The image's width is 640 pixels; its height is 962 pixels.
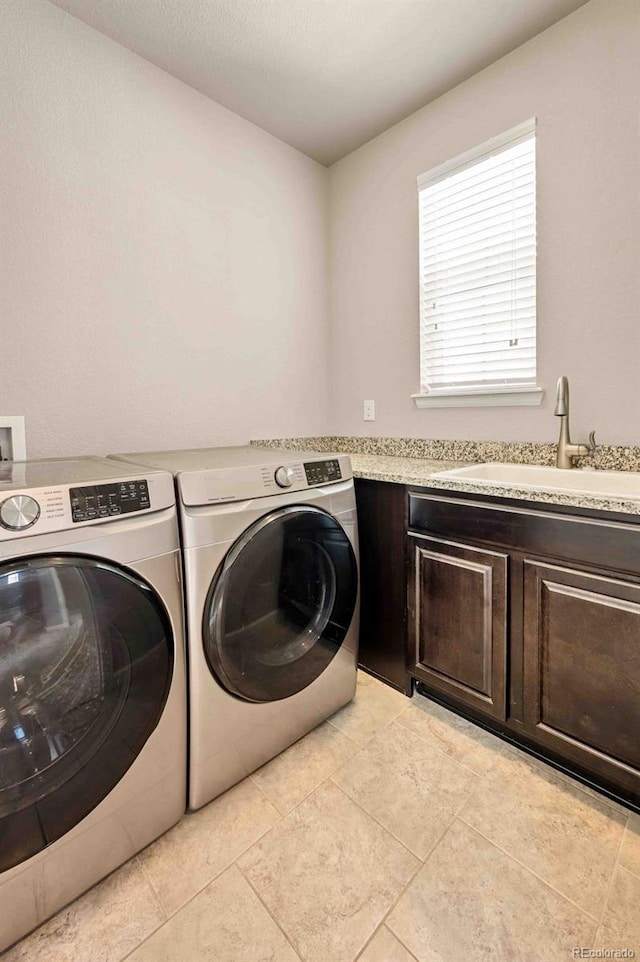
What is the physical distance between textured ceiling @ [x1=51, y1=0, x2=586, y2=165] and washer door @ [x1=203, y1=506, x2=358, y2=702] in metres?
1.81

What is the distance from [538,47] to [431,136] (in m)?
0.49

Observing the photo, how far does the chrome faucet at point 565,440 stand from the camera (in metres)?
1.61

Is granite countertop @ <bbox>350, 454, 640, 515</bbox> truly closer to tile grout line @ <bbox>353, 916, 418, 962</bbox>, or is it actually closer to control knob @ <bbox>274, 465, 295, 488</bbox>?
control knob @ <bbox>274, 465, 295, 488</bbox>

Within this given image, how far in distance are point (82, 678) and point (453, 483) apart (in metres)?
1.19

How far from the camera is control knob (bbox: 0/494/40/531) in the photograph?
0.83 m

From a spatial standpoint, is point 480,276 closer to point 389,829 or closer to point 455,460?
point 455,460

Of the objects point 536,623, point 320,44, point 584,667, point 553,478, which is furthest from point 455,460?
point 320,44

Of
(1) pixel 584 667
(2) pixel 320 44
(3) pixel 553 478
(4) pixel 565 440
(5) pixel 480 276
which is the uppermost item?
(2) pixel 320 44

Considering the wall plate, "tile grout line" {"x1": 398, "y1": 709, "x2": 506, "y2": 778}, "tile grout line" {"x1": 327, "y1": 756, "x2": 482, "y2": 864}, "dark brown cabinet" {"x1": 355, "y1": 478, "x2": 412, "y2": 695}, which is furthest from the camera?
"dark brown cabinet" {"x1": 355, "y1": 478, "x2": 412, "y2": 695}

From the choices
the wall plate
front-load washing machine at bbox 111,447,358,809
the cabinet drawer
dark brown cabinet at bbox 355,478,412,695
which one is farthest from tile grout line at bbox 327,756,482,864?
the wall plate

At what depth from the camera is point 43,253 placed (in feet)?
5.17

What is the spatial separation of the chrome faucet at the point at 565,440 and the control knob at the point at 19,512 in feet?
5.43

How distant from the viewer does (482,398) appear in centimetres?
197

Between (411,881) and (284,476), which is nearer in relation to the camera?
(411,881)
